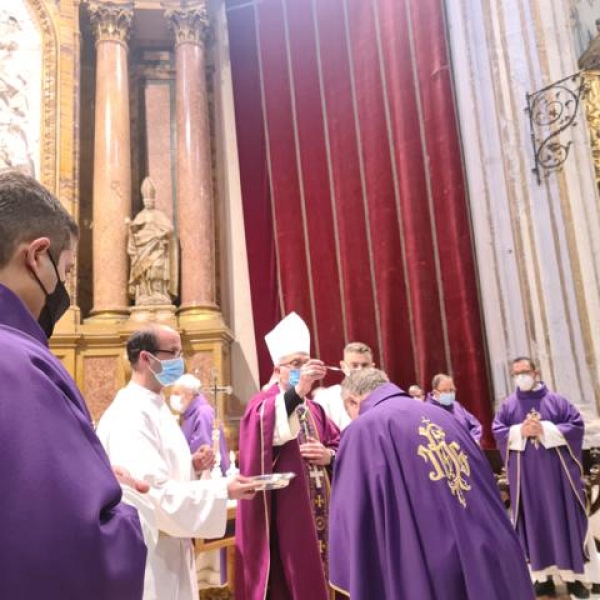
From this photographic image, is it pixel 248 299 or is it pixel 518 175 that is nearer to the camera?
pixel 518 175

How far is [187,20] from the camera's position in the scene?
26.6ft

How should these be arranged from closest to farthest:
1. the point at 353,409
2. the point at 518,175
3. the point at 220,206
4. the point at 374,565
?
the point at 374,565 < the point at 353,409 < the point at 518,175 < the point at 220,206

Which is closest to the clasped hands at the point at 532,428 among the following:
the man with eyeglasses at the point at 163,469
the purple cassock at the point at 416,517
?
the purple cassock at the point at 416,517

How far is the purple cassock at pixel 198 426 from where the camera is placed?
482 cm

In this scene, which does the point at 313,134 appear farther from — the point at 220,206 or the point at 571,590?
the point at 571,590

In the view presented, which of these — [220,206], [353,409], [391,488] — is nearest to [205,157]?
[220,206]

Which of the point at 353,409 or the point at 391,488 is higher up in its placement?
the point at 353,409

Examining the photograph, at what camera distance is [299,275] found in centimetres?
790

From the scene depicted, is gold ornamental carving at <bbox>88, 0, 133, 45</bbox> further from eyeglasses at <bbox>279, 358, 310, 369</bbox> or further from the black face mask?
the black face mask

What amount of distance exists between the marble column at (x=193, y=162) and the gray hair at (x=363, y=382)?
4.81 metres

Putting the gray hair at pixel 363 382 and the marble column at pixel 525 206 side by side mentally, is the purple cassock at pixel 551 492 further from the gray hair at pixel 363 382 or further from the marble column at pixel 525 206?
the gray hair at pixel 363 382

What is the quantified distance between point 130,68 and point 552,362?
647 centimetres

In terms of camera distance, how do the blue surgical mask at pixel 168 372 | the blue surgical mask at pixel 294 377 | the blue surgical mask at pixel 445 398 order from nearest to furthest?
the blue surgical mask at pixel 168 372
the blue surgical mask at pixel 294 377
the blue surgical mask at pixel 445 398

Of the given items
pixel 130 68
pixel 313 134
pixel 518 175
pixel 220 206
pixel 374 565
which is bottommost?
pixel 374 565
